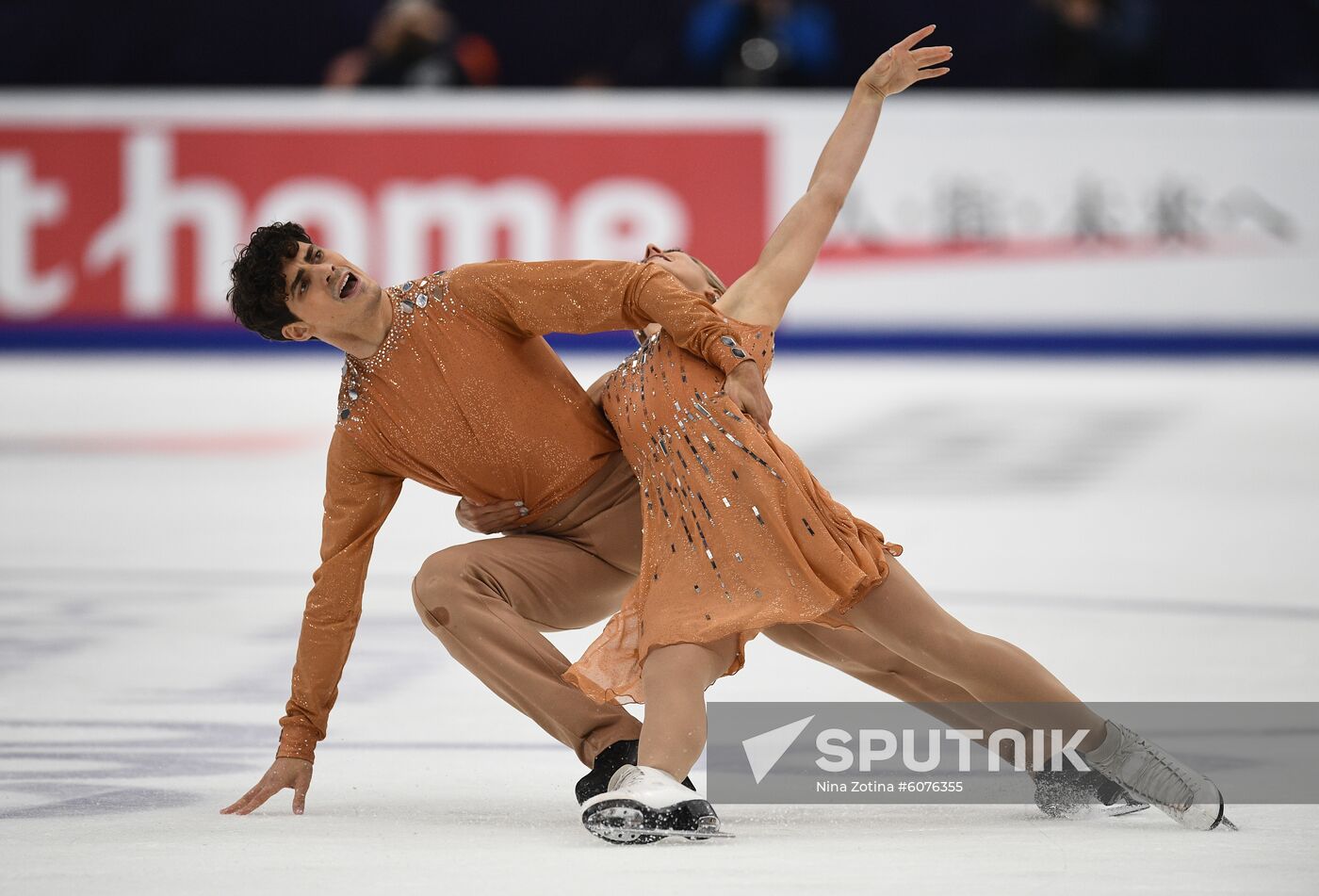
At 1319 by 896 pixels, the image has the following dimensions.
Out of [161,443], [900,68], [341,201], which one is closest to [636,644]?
[900,68]

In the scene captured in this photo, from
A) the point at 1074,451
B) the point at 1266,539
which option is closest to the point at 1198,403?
the point at 1074,451

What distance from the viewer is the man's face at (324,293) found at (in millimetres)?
3062

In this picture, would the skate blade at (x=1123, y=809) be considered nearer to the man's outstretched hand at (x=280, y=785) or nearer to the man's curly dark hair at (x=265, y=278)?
the man's outstretched hand at (x=280, y=785)

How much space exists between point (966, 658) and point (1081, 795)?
282 mm

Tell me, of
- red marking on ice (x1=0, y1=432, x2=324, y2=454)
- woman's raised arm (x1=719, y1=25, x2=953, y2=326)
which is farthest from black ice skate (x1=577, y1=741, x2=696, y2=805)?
red marking on ice (x1=0, y1=432, x2=324, y2=454)

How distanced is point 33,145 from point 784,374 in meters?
4.12

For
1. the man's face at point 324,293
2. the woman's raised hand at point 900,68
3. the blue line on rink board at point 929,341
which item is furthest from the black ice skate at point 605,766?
the blue line on rink board at point 929,341

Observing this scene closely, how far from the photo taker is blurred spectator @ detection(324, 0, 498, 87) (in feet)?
34.4

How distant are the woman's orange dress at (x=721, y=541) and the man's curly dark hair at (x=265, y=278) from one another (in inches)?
23.9

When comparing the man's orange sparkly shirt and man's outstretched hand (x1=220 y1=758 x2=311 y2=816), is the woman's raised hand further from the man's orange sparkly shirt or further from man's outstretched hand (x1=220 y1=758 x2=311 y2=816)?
man's outstretched hand (x1=220 y1=758 x2=311 y2=816)

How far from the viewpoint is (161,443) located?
7.98 metres

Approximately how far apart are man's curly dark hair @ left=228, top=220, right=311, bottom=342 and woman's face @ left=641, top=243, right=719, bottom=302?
56 cm

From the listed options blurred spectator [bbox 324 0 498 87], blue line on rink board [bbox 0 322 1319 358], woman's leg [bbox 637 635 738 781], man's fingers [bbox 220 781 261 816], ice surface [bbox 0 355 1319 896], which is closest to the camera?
ice surface [bbox 0 355 1319 896]

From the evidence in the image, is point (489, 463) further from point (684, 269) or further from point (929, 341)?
point (929, 341)
